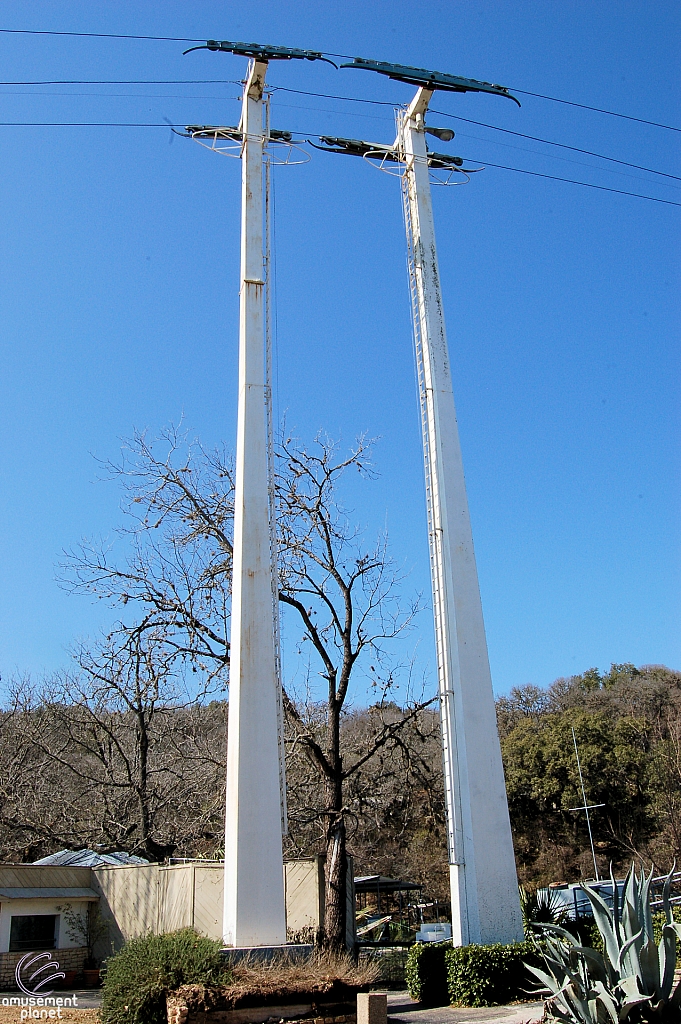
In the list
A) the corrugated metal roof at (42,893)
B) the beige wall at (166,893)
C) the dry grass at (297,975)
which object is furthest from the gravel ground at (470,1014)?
the corrugated metal roof at (42,893)

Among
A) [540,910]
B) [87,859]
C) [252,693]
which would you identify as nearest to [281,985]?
[252,693]

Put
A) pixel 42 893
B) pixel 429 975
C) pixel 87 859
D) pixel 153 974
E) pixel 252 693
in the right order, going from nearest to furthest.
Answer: pixel 153 974 → pixel 429 975 → pixel 252 693 → pixel 42 893 → pixel 87 859

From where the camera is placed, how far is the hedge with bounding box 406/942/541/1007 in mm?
12398

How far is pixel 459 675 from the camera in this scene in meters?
14.6

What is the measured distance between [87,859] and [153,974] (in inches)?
542

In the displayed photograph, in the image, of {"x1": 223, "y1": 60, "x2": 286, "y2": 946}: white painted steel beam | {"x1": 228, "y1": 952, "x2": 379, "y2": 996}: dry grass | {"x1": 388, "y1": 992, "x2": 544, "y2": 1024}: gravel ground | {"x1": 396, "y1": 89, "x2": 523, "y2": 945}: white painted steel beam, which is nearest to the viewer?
{"x1": 228, "y1": 952, "x2": 379, "y2": 996}: dry grass

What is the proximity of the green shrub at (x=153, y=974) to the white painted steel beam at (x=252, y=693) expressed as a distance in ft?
4.30

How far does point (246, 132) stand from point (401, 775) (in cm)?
1658

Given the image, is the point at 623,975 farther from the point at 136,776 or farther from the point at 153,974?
the point at 136,776

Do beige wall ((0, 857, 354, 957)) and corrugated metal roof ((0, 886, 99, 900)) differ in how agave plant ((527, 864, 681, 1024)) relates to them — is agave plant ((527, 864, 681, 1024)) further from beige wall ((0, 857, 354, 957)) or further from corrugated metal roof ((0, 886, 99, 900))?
corrugated metal roof ((0, 886, 99, 900))

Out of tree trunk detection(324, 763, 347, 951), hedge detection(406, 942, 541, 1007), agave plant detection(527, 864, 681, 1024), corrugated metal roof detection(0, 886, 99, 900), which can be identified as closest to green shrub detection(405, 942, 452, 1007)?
hedge detection(406, 942, 541, 1007)

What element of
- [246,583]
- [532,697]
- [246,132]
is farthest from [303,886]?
[532,697]

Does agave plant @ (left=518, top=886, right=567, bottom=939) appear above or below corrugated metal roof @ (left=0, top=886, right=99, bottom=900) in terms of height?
below

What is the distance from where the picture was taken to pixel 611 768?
149 ft
